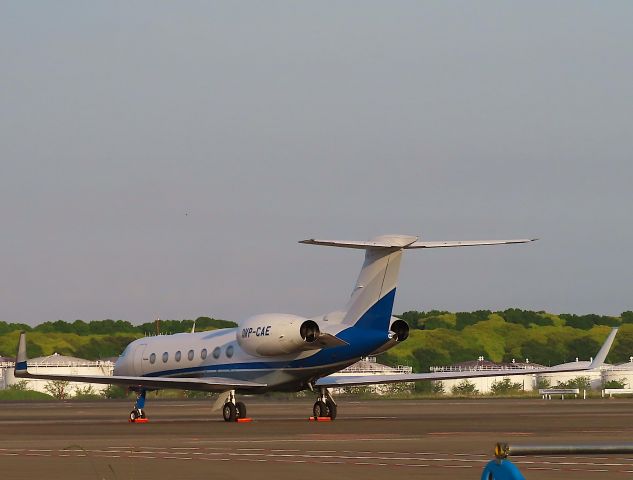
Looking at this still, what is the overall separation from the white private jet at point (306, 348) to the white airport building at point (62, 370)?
6065 centimetres

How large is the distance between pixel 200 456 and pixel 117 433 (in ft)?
40.2

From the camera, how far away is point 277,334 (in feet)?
145

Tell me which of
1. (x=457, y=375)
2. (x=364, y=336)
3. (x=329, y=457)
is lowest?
(x=329, y=457)

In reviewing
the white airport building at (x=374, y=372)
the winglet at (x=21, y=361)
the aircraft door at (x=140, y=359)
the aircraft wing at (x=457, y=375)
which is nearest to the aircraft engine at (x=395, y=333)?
the aircraft wing at (x=457, y=375)

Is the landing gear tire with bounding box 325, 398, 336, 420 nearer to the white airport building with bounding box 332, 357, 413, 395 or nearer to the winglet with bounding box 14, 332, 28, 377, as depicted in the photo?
the winglet with bounding box 14, 332, 28, 377

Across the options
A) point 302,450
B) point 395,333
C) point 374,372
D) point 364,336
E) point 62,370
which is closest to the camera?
point 302,450

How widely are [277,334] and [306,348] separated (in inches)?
43.1

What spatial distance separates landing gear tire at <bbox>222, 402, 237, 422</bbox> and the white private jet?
3cm

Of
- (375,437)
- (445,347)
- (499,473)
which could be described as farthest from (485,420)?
(445,347)

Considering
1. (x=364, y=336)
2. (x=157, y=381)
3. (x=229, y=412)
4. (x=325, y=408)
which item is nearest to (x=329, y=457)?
(x=364, y=336)

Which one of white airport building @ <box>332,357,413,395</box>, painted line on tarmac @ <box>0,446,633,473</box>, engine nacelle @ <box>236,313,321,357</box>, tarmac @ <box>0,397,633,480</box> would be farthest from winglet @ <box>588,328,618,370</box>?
white airport building @ <box>332,357,413,395</box>

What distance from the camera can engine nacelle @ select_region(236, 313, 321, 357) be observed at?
43.8m

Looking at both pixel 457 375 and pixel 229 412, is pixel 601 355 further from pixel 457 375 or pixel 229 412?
pixel 229 412

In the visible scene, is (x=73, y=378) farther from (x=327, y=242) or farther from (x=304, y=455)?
(x=304, y=455)
